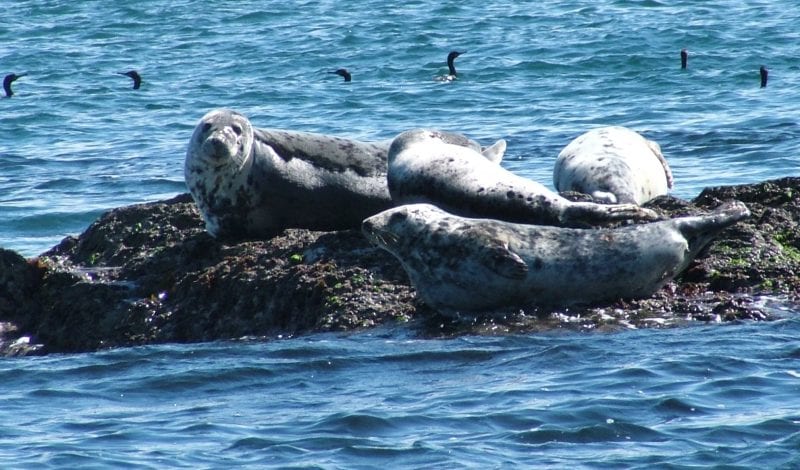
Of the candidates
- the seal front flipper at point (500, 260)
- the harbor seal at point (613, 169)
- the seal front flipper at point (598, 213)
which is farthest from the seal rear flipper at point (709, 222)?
the harbor seal at point (613, 169)

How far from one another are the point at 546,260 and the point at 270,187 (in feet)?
7.82

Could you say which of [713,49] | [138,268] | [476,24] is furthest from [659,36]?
[138,268]

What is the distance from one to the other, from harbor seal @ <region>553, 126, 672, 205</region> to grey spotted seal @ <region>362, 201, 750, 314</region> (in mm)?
1398

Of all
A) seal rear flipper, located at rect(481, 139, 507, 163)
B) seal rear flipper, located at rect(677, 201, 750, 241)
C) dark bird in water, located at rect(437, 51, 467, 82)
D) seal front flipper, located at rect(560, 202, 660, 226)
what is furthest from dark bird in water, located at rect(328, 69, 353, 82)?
seal rear flipper, located at rect(677, 201, 750, 241)

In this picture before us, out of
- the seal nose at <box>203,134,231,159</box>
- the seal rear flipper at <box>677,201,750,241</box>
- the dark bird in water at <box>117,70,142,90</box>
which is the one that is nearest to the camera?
the seal rear flipper at <box>677,201,750,241</box>

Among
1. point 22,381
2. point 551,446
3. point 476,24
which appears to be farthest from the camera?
point 476,24

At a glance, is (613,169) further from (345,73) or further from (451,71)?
(451,71)

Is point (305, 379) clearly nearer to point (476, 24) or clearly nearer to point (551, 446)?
point (551, 446)

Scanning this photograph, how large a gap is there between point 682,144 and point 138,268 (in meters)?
8.49

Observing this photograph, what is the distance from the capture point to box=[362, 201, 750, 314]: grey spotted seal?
7.41 meters

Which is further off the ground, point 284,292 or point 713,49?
point 284,292

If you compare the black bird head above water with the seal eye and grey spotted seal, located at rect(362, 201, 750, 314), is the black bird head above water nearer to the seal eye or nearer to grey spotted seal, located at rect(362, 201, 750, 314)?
the seal eye

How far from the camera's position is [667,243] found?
7.46 metres

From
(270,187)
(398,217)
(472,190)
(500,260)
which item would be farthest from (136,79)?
(500,260)
